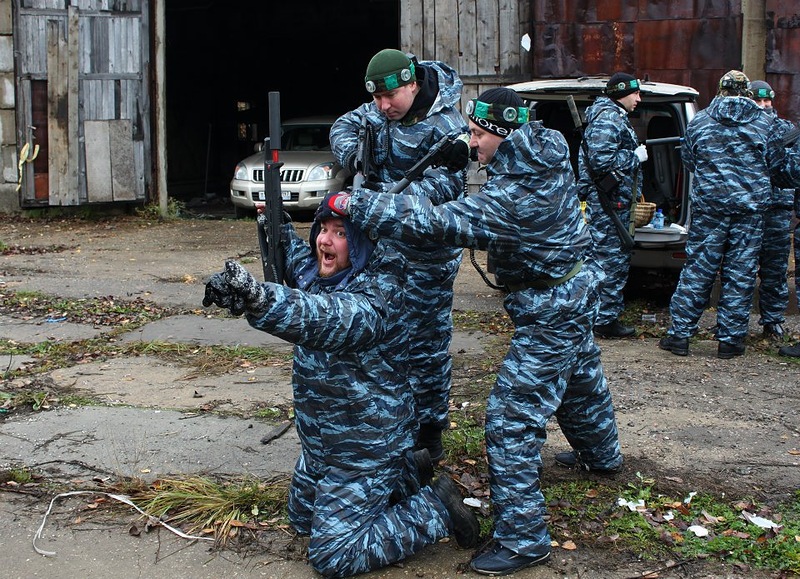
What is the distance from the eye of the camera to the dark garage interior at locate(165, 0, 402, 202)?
1997 centimetres

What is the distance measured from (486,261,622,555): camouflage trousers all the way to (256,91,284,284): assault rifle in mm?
992

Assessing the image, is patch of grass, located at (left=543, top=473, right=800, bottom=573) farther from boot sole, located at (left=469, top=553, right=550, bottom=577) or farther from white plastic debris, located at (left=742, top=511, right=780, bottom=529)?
boot sole, located at (left=469, top=553, right=550, bottom=577)

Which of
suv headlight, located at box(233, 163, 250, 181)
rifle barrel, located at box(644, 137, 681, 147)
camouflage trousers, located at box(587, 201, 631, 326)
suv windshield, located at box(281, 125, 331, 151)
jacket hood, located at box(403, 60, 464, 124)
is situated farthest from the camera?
suv windshield, located at box(281, 125, 331, 151)

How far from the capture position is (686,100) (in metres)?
8.17

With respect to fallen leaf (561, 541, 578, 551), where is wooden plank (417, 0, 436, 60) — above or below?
above

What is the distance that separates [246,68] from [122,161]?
8590mm

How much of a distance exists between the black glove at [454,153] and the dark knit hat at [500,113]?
20 centimetres

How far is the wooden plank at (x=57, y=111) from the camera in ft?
44.2

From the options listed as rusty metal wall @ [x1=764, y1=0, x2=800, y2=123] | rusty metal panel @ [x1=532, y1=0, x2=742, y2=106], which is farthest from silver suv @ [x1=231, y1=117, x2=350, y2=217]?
rusty metal wall @ [x1=764, y1=0, x2=800, y2=123]

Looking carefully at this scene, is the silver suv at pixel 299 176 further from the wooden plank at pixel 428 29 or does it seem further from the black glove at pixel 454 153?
the black glove at pixel 454 153

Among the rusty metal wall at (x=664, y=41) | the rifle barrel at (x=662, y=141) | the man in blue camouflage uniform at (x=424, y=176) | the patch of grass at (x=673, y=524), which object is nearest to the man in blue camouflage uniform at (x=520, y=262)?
the patch of grass at (x=673, y=524)

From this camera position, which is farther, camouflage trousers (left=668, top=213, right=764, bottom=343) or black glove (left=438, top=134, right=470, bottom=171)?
camouflage trousers (left=668, top=213, right=764, bottom=343)

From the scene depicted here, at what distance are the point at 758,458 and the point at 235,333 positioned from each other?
13.5 ft

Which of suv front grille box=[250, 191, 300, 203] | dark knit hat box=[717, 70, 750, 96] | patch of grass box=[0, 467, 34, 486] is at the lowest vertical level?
patch of grass box=[0, 467, 34, 486]
